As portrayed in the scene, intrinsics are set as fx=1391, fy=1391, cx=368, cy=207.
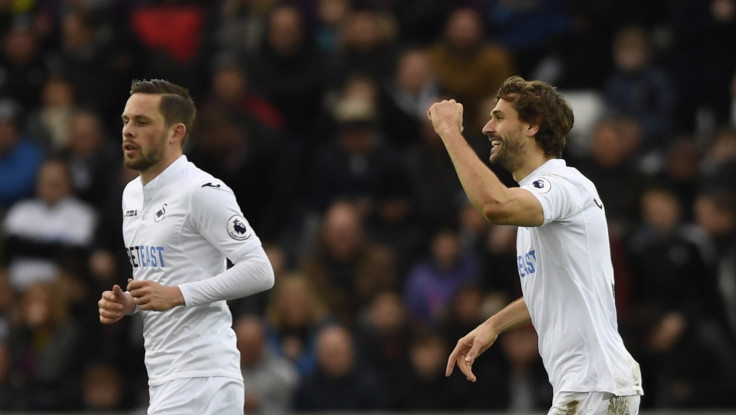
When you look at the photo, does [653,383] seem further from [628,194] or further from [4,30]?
[4,30]

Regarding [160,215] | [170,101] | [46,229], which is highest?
[170,101]

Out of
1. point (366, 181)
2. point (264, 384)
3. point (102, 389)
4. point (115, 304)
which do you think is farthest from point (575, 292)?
point (366, 181)

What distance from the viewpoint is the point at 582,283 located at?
21.1 feet

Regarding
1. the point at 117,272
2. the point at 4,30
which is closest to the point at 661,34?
the point at 117,272

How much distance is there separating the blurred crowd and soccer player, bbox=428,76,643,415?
517 centimetres

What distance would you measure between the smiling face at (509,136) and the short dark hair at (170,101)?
168 centimetres

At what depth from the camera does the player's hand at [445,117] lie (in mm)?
6352

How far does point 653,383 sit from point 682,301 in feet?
2.49

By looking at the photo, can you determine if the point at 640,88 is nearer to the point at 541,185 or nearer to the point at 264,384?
the point at 264,384

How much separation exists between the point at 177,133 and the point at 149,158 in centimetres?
23

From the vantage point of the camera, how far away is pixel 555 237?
6.49 m

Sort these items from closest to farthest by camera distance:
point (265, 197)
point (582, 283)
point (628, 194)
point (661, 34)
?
point (582, 283)
point (628, 194)
point (265, 197)
point (661, 34)

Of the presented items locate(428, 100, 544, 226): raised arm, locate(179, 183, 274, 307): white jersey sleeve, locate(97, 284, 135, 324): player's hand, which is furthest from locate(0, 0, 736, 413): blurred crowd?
locate(428, 100, 544, 226): raised arm

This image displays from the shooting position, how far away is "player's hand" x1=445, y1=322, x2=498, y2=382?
22.6 feet
